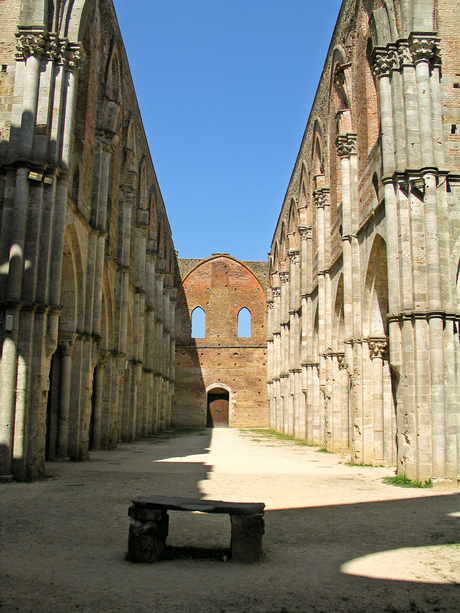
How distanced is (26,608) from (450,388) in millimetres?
8286

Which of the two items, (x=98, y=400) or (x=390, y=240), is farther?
(x=98, y=400)

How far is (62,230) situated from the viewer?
37.7 feet

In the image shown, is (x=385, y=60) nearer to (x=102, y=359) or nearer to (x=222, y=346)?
(x=102, y=359)

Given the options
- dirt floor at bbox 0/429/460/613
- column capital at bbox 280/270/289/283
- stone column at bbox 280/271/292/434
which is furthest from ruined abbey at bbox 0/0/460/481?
column capital at bbox 280/270/289/283

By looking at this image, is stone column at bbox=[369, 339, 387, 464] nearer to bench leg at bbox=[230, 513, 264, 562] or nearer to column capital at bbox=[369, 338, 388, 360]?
column capital at bbox=[369, 338, 388, 360]

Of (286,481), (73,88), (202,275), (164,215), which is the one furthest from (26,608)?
(202,275)

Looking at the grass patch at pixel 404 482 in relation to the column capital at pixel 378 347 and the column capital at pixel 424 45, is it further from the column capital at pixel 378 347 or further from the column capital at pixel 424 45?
the column capital at pixel 424 45

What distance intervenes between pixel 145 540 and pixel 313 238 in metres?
21.0

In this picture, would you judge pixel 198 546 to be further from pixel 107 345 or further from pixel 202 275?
pixel 202 275

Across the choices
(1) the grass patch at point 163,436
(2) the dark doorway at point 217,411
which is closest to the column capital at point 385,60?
(1) the grass patch at point 163,436

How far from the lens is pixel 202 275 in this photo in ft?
146

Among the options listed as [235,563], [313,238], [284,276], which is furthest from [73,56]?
[284,276]

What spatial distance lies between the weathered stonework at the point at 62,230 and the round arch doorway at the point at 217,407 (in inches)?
745

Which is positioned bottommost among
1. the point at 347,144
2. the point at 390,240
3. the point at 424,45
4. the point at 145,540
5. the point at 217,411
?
the point at 217,411
